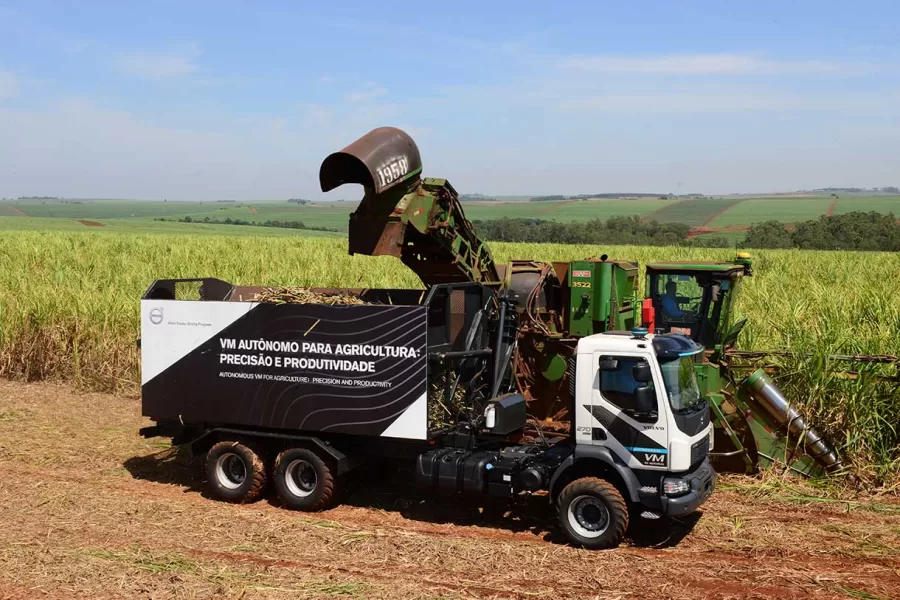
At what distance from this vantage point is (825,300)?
1602cm

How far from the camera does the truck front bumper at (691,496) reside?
804cm

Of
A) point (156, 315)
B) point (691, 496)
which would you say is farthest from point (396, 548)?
point (156, 315)

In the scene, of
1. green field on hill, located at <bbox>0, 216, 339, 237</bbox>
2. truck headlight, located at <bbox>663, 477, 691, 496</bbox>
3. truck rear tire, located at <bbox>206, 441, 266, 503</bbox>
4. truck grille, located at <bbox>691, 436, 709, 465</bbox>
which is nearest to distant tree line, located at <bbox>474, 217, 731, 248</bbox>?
green field on hill, located at <bbox>0, 216, 339, 237</bbox>

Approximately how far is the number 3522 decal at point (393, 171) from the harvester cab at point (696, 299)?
3644 mm

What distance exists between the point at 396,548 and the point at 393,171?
426 cm

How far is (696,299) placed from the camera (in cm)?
1149

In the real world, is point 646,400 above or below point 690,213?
below

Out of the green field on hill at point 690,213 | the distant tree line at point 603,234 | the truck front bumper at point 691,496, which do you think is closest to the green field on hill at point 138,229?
the distant tree line at point 603,234

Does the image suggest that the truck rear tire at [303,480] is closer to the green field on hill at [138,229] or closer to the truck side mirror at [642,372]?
the truck side mirror at [642,372]

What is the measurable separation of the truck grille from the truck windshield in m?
0.36

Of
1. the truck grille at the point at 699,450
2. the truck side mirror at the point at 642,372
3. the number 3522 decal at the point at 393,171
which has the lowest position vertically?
the truck grille at the point at 699,450

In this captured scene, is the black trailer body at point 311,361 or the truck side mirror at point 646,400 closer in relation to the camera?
the truck side mirror at point 646,400

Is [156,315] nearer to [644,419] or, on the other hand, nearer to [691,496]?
[644,419]

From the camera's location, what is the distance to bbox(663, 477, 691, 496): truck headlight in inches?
319
